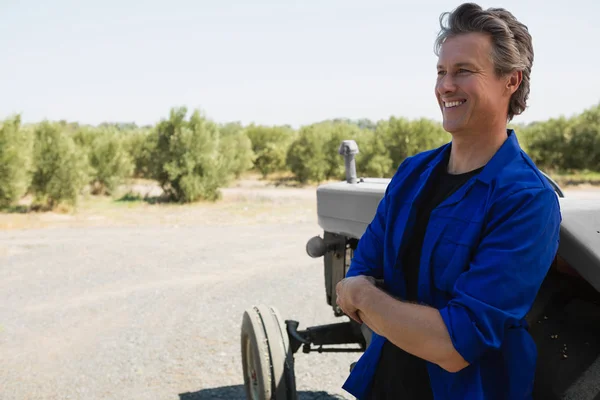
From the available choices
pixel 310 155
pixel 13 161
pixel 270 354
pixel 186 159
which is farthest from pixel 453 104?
pixel 310 155

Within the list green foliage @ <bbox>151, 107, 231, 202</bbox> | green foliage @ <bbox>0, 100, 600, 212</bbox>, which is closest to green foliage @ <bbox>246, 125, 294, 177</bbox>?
green foliage @ <bbox>0, 100, 600, 212</bbox>

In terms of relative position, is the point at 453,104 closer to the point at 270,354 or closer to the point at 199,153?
the point at 270,354

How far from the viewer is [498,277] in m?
1.25

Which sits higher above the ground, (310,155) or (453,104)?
(453,104)

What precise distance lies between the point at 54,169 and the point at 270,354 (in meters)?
15.5

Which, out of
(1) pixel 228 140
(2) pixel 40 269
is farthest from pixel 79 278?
(1) pixel 228 140

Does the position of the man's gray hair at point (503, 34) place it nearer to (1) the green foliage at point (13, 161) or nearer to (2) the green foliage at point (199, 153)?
(2) the green foliage at point (199, 153)

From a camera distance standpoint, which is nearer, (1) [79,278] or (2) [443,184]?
(2) [443,184]

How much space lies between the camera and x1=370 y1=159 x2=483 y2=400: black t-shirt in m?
1.52

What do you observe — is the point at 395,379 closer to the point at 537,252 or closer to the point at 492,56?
the point at 537,252

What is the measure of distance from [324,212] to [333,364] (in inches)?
69.1

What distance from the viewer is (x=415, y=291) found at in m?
1.54

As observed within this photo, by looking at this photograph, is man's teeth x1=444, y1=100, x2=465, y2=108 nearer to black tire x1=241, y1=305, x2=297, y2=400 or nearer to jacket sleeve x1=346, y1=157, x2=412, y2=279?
jacket sleeve x1=346, y1=157, x2=412, y2=279

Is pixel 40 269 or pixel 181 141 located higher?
pixel 181 141
